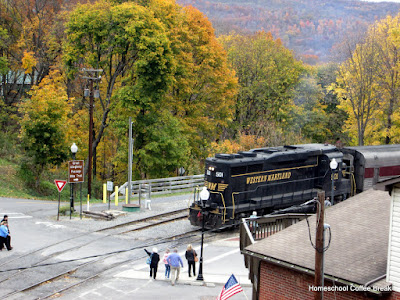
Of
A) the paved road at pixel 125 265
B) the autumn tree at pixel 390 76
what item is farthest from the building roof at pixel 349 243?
the autumn tree at pixel 390 76

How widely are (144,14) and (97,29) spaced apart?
147 inches

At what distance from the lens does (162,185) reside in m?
39.3

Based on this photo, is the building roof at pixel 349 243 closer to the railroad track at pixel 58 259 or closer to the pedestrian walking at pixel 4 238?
the railroad track at pixel 58 259

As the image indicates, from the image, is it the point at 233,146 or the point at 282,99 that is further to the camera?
the point at 282,99

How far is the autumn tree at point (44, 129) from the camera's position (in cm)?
3619

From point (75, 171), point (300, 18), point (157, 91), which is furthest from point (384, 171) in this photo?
point (300, 18)

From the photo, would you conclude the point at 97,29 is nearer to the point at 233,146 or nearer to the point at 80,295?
the point at 233,146

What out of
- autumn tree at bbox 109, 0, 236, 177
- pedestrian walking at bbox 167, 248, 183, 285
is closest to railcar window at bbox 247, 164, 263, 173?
pedestrian walking at bbox 167, 248, 183, 285

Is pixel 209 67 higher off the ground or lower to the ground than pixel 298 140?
higher

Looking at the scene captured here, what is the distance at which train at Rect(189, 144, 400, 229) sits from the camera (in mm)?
25203

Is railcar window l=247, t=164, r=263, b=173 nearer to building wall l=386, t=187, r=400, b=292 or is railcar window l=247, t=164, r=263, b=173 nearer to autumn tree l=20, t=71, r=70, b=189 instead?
building wall l=386, t=187, r=400, b=292

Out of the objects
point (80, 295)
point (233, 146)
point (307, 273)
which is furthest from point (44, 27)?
point (307, 273)

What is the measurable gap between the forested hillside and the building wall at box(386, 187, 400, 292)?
133 m

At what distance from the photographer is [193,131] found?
44.9m
